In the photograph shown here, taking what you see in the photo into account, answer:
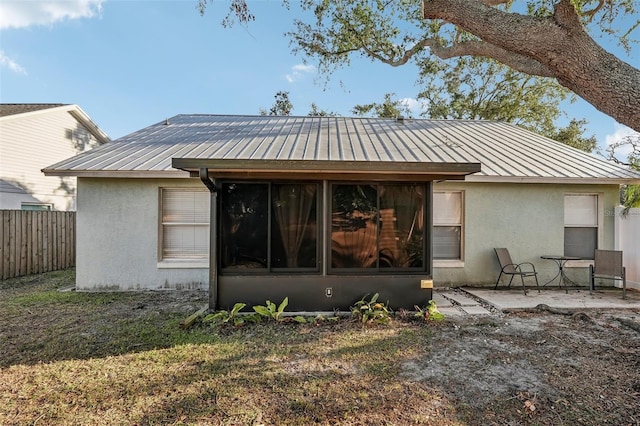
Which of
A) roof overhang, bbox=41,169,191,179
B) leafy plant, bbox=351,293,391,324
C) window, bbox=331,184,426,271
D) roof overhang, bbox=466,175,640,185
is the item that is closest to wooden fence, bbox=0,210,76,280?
roof overhang, bbox=41,169,191,179

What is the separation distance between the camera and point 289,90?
21547 millimetres

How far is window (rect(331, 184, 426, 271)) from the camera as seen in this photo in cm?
550

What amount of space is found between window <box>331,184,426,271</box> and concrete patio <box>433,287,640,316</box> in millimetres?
1314

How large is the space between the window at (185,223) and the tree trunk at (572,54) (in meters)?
5.99

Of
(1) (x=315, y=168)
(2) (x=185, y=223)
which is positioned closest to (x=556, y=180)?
(1) (x=315, y=168)

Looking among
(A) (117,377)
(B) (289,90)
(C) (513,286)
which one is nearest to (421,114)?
(B) (289,90)

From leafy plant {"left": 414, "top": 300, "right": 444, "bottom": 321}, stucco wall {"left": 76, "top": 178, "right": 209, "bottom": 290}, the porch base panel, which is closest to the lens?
leafy plant {"left": 414, "top": 300, "right": 444, "bottom": 321}

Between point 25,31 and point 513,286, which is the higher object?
point 25,31

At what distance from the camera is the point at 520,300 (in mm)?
6367

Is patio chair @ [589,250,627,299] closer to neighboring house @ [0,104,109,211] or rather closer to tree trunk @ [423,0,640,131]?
tree trunk @ [423,0,640,131]

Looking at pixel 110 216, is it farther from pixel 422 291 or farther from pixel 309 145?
pixel 422 291

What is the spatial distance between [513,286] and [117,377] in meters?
7.70

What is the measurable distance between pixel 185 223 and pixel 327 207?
11.7ft

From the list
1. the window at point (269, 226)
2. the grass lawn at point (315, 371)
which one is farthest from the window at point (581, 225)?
the window at point (269, 226)
